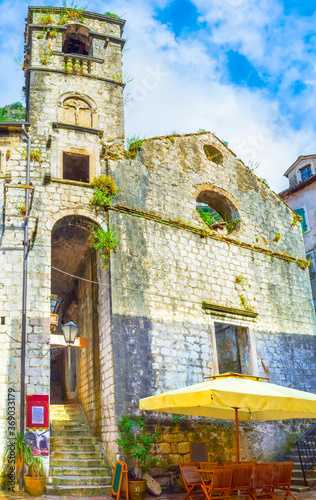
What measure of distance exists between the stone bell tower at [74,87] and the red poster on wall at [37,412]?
4.78 m

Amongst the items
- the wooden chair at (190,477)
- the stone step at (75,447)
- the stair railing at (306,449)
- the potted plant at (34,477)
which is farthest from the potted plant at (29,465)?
the stair railing at (306,449)

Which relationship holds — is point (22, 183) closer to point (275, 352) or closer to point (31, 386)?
point (31, 386)

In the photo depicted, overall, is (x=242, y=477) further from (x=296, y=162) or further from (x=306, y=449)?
(x=296, y=162)

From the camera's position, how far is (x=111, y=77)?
12461 millimetres

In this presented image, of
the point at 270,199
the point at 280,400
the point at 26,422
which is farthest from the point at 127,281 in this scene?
the point at 270,199

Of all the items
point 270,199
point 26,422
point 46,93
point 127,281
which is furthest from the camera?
point 270,199

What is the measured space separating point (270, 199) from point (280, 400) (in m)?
8.63

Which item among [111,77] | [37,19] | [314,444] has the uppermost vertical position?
[37,19]

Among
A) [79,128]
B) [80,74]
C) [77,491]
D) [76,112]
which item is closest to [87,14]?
[80,74]

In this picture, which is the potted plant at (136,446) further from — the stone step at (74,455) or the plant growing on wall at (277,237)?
the plant growing on wall at (277,237)

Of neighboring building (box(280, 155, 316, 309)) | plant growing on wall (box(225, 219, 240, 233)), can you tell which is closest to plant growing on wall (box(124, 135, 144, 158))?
plant growing on wall (box(225, 219, 240, 233))

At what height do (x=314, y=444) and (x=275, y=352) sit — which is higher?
(x=275, y=352)

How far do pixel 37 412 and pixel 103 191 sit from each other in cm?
478

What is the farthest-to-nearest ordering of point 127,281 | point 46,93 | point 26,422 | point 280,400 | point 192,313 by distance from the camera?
point 46,93 < point 192,313 < point 127,281 < point 26,422 < point 280,400
